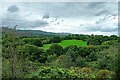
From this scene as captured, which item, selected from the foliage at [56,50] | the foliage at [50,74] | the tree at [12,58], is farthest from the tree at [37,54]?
the tree at [12,58]

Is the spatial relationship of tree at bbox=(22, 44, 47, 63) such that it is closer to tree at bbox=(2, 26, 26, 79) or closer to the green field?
the green field

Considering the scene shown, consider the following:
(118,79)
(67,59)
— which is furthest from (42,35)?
(118,79)

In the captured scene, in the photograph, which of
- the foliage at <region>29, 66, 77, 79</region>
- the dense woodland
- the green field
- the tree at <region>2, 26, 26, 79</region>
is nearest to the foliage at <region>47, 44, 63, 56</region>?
the dense woodland

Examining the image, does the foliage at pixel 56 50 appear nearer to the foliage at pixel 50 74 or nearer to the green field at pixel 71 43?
the green field at pixel 71 43

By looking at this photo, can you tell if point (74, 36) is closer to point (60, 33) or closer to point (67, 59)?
point (60, 33)

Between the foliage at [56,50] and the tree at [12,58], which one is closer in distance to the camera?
the tree at [12,58]

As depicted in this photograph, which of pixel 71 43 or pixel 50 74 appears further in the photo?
pixel 71 43

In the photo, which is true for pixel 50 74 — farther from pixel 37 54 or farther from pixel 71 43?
pixel 71 43

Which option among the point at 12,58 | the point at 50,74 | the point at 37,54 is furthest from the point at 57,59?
the point at 12,58

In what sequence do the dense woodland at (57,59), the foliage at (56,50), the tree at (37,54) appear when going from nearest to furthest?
the dense woodland at (57,59) < the tree at (37,54) < the foliage at (56,50)
